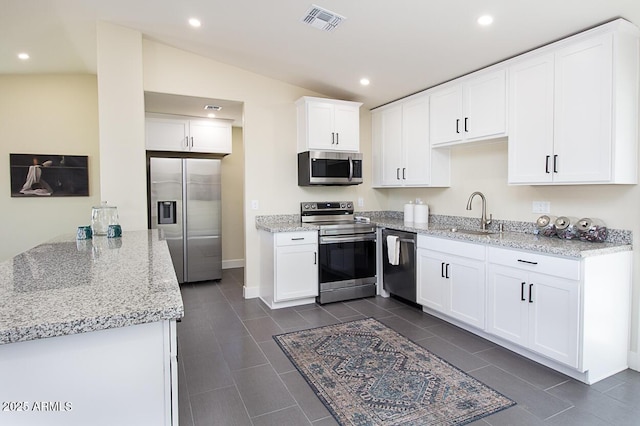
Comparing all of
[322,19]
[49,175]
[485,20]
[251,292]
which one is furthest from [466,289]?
[49,175]

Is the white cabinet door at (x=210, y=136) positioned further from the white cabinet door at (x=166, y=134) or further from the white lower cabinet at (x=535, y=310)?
the white lower cabinet at (x=535, y=310)

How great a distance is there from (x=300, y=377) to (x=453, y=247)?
180 cm

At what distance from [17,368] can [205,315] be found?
2913 mm

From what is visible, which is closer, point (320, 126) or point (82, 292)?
point (82, 292)

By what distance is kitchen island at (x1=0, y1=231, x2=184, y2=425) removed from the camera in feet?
3.24

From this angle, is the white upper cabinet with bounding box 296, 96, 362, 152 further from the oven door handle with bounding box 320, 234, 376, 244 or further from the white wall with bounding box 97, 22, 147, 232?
the white wall with bounding box 97, 22, 147, 232

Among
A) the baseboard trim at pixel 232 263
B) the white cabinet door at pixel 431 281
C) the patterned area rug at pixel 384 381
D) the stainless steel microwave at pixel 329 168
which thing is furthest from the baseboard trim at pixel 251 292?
the white cabinet door at pixel 431 281

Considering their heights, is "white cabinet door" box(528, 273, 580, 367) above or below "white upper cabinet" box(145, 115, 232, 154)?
below

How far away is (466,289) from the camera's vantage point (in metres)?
3.19

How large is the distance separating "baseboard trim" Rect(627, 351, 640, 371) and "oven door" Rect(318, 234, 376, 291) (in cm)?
244

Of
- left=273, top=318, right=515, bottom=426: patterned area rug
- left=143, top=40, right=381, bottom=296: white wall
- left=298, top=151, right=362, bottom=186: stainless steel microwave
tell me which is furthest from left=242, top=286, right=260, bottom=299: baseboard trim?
left=298, top=151, right=362, bottom=186: stainless steel microwave

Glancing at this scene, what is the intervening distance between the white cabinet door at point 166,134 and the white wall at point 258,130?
3.80 ft

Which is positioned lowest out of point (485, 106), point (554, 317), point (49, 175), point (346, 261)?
point (554, 317)

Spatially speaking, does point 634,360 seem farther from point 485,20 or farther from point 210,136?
point 210,136
